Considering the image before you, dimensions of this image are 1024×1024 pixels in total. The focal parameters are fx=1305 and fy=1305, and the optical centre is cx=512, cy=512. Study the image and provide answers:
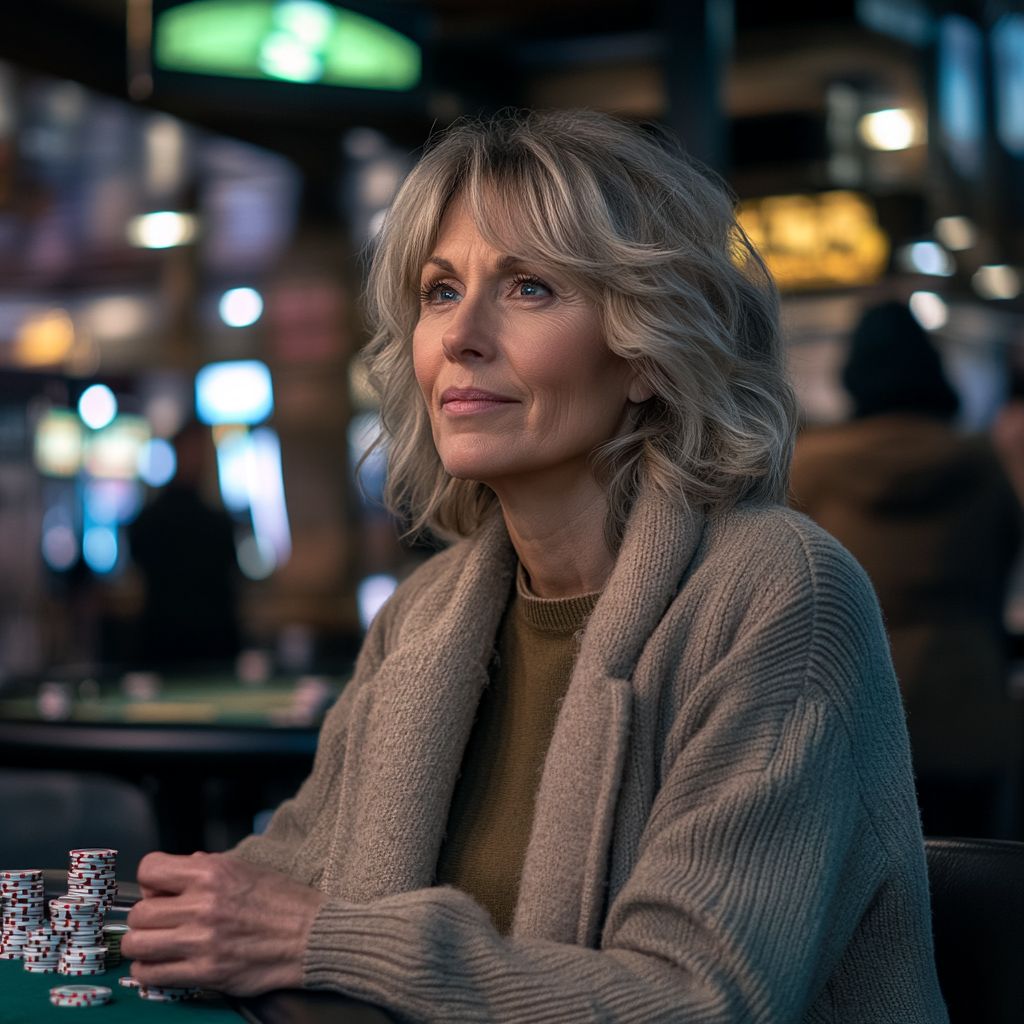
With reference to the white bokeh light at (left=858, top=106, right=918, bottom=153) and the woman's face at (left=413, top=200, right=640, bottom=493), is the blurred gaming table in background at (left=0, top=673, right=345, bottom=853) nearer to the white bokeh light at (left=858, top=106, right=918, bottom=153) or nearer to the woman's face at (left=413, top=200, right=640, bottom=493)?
the woman's face at (left=413, top=200, right=640, bottom=493)

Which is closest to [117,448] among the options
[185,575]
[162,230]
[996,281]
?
[162,230]

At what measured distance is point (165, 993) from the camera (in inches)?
45.1

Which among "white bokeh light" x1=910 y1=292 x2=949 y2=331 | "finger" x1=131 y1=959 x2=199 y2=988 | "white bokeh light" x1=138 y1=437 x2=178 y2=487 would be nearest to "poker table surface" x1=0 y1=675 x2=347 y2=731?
"finger" x1=131 y1=959 x2=199 y2=988

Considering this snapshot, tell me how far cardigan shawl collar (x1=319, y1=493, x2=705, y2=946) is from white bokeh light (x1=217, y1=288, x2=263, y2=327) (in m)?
9.19

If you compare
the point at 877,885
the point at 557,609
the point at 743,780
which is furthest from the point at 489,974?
the point at 557,609

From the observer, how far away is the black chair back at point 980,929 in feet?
4.46

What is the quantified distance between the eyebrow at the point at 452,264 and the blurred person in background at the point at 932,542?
1.83 m

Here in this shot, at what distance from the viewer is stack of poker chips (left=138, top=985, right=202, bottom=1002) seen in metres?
1.14

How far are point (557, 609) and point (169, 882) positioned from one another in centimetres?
59

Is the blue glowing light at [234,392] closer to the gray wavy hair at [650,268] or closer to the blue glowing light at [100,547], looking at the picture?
the blue glowing light at [100,547]

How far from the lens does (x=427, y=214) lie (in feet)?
5.31

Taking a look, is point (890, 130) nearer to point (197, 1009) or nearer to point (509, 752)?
Answer: point (509, 752)

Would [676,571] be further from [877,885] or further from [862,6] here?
[862,6]

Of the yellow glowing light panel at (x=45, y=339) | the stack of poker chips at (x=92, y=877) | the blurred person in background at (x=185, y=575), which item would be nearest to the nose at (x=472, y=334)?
the stack of poker chips at (x=92, y=877)
